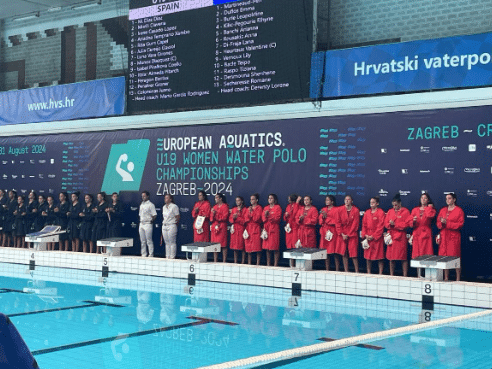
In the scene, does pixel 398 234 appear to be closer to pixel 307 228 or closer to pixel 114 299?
pixel 307 228

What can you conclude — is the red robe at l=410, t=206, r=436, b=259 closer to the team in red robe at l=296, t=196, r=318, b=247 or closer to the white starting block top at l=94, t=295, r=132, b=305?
the team in red robe at l=296, t=196, r=318, b=247

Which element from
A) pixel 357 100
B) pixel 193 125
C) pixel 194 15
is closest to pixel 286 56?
pixel 357 100

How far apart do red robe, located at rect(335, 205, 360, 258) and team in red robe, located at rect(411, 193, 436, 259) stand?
1.01 metres

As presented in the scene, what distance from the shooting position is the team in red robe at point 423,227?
424 inches

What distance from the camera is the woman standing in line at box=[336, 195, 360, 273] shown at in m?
11.6

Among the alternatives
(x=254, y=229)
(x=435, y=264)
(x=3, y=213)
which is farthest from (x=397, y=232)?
(x=3, y=213)

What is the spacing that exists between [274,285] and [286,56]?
4.02 metres

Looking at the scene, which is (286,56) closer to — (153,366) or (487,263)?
(487,263)

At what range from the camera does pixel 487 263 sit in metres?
10.7

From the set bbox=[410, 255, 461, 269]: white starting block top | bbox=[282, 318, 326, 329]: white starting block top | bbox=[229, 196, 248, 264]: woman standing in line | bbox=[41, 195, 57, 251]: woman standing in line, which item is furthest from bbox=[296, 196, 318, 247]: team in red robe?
bbox=[41, 195, 57, 251]: woman standing in line

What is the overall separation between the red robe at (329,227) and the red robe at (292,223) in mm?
527

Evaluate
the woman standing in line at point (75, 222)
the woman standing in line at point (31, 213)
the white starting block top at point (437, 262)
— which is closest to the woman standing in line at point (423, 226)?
the white starting block top at point (437, 262)

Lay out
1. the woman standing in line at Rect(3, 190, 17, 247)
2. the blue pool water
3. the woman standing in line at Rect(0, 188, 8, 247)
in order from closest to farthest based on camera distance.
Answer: the blue pool water
the woman standing in line at Rect(3, 190, 17, 247)
the woman standing in line at Rect(0, 188, 8, 247)

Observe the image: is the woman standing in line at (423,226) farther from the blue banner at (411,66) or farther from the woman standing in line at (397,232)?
the blue banner at (411,66)
